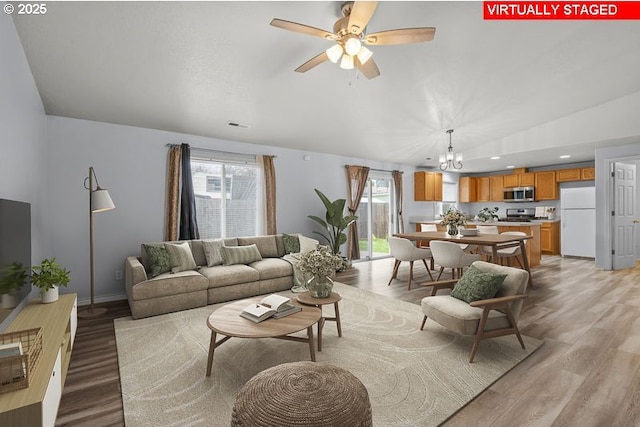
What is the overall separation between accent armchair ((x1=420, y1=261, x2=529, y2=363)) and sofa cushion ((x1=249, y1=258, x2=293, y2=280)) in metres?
2.32

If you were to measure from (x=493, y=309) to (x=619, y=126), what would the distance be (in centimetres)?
486

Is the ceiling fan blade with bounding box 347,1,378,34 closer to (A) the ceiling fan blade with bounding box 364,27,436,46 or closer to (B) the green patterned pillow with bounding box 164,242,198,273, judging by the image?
(A) the ceiling fan blade with bounding box 364,27,436,46

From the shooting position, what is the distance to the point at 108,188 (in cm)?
427

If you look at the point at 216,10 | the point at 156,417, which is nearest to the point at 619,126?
the point at 216,10

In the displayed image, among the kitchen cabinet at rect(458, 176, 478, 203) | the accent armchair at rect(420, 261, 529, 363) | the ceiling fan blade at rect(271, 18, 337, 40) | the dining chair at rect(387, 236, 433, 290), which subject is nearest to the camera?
the ceiling fan blade at rect(271, 18, 337, 40)

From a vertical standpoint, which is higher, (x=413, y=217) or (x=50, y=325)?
(x=413, y=217)

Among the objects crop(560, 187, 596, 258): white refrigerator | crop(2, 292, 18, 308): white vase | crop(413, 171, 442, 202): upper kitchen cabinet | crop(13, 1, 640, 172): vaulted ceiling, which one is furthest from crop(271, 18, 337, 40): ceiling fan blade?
crop(560, 187, 596, 258): white refrigerator

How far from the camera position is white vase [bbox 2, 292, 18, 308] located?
188 centimetres

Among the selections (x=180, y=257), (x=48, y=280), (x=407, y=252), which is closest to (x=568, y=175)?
(x=407, y=252)

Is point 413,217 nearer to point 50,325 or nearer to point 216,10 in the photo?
point 216,10

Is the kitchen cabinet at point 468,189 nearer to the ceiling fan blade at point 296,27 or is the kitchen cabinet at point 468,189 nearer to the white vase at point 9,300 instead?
the ceiling fan blade at point 296,27

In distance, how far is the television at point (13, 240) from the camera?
74.1 inches

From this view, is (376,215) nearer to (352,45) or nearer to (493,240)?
(493,240)

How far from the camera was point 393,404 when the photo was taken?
6.49ft
